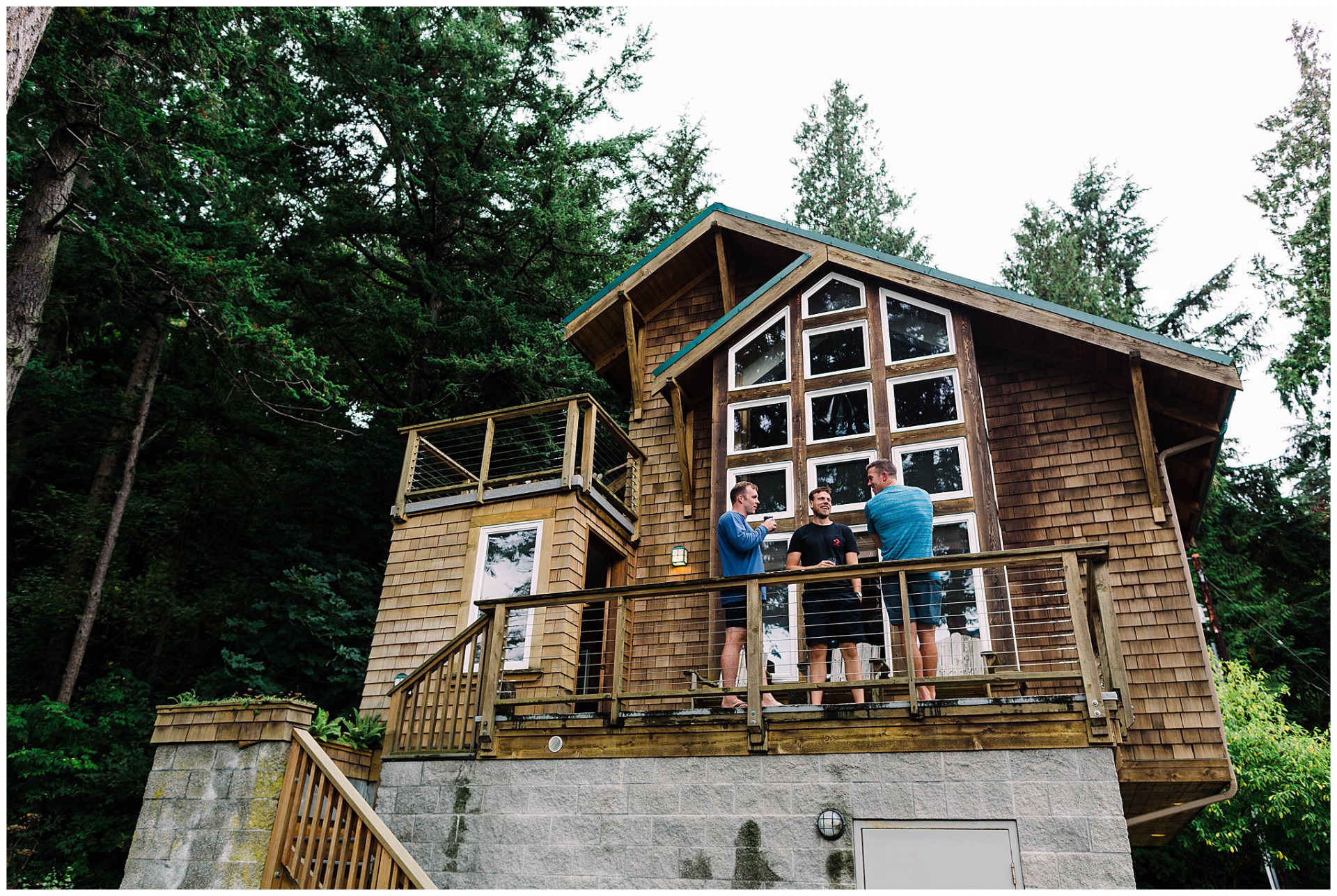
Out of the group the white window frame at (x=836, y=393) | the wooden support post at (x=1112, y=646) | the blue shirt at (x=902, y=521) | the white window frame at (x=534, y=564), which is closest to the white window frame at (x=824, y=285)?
the white window frame at (x=836, y=393)

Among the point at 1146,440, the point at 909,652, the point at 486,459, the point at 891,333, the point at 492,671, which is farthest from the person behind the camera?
the point at 486,459

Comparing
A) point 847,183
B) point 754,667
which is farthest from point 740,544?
point 847,183

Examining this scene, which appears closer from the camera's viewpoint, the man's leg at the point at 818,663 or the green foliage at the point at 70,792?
the man's leg at the point at 818,663

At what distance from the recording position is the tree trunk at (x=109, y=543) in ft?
43.7

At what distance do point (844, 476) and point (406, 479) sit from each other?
5574 mm

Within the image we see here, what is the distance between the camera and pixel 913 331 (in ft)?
30.7

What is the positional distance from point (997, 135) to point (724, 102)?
11449 millimetres

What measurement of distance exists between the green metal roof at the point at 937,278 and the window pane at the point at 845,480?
221 centimetres

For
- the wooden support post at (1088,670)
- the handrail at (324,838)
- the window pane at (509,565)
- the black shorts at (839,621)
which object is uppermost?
the window pane at (509,565)

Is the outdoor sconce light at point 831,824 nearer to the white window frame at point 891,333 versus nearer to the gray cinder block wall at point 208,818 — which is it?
the gray cinder block wall at point 208,818

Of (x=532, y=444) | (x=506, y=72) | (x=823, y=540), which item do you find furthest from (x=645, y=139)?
(x=823, y=540)

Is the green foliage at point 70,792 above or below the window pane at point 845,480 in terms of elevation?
below

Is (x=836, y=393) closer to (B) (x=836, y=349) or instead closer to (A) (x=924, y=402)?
(B) (x=836, y=349)

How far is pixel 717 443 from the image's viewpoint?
9586 mm
